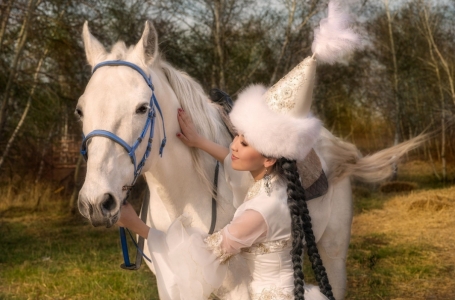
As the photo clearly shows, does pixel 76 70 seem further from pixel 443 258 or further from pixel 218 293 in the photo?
A: pixel 218 293

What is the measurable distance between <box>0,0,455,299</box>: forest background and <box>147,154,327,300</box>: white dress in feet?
6.49

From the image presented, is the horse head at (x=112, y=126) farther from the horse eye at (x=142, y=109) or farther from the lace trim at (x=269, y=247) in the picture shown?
the lace trim at (x=269, y=247)

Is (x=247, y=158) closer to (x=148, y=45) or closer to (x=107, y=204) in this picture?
(x=107, y=204)

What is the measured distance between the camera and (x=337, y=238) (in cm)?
297

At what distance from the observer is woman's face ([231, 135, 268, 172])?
6.68ft

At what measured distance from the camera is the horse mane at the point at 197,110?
2.46 m

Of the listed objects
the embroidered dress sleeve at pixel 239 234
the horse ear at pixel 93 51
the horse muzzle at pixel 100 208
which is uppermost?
the horse ear at pixel 93 51

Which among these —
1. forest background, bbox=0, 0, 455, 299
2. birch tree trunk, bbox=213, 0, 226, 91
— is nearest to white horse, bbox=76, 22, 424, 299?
forest background, bbox=0, 0, 455, 299

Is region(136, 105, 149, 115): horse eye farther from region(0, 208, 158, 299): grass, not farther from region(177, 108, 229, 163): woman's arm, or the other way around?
region(0, 208, 158, 299): grass

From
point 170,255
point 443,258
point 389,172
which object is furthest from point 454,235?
point 170,255

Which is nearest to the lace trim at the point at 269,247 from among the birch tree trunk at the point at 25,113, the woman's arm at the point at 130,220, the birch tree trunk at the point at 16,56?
the woman's arm at the point at 130,220

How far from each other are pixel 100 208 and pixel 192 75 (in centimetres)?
775

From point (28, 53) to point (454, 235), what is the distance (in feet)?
21.4

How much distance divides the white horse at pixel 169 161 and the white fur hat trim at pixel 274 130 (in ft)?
1.29
